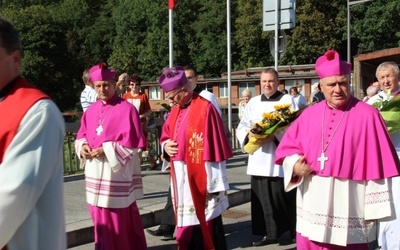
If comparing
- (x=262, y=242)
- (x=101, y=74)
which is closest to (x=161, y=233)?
(x=262, y=242)

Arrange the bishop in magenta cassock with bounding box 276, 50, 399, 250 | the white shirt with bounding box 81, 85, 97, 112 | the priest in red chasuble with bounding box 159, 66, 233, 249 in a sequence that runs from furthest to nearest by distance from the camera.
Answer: the white shirt with bounding box 81, 85, 97, 112
the priest in red chasuble with bounding box 159, 66, 233, 249
the bishop in magenta cassock with bounding box 276, 50, 399, 250

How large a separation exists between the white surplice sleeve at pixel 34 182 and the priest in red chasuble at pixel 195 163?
2.97 meters

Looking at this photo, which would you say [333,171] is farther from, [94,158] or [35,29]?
[35,29]

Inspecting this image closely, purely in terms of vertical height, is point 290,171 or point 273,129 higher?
point 273,129

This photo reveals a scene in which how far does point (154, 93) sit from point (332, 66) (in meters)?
50.7

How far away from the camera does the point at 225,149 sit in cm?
555

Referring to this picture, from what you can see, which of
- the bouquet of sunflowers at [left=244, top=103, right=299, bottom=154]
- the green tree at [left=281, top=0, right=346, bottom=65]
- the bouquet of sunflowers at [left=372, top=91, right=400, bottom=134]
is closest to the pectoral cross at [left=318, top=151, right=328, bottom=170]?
the bouquet of sunflowers at [left=372, top=91, right=400, bottom=134]

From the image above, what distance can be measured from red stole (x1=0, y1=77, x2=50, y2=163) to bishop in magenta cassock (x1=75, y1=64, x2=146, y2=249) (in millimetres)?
2986

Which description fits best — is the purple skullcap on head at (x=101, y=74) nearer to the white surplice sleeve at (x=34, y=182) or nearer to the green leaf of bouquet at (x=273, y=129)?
the green leaf of bouquet at (x=273, y=129)

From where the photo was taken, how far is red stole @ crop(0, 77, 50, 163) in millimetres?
2416

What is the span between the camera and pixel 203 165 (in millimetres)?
5512

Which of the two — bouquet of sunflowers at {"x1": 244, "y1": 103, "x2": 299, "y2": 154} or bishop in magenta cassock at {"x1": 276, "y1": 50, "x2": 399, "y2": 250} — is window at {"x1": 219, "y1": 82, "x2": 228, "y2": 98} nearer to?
bouquet of sunflowers at {"x1": 244, "y1": 103, "x2": 299, "y2": 154}

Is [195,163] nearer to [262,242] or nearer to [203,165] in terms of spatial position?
[203,165]

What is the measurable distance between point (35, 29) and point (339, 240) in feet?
159
